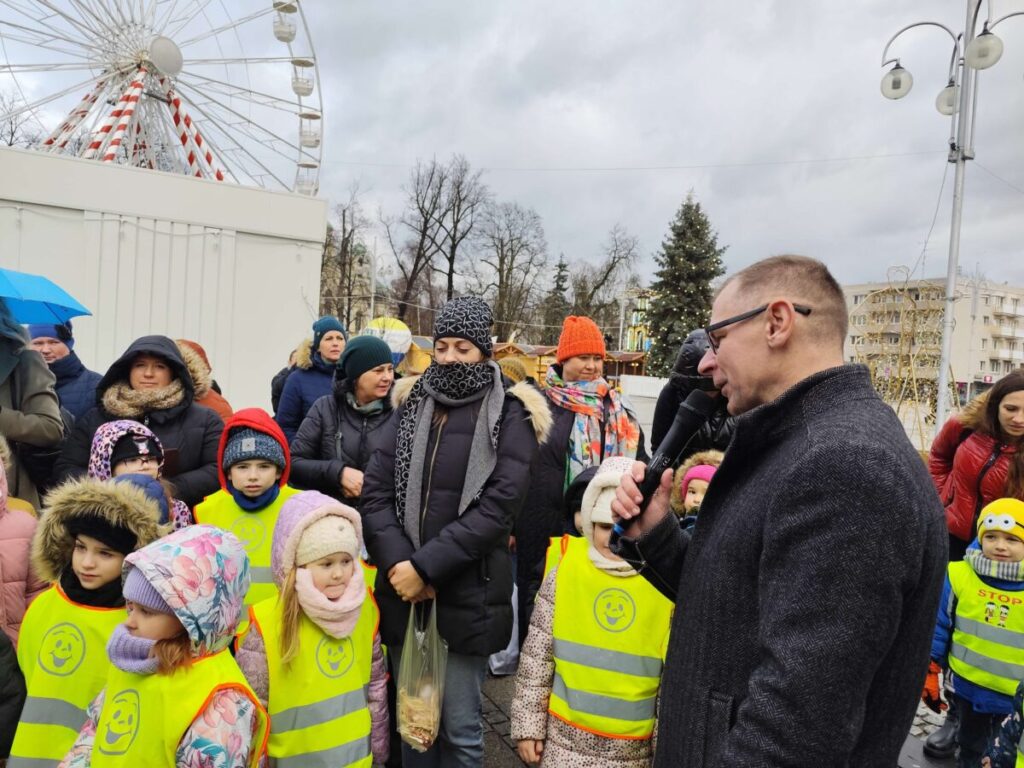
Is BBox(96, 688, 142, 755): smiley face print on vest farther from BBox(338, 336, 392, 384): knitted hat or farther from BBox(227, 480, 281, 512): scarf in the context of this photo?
BBox(338, 336, 392, 384): knitted hat

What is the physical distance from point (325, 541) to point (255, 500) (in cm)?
74

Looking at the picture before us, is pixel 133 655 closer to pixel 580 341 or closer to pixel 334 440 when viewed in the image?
pixel 334 440

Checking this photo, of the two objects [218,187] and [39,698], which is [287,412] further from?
[218,187]

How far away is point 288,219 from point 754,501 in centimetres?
1050

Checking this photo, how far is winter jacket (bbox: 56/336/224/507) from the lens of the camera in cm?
322

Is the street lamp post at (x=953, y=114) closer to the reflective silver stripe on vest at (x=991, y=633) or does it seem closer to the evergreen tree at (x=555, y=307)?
the reflective silver stripe on vest at (x=991, y=633)

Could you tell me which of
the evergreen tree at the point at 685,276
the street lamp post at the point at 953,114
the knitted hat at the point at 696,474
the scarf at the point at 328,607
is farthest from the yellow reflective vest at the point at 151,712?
the evergreen tree at the point at 685,276

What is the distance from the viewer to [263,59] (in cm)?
1326

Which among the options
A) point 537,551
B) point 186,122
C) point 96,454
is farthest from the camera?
point 186,122

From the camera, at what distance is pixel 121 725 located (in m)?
1.80

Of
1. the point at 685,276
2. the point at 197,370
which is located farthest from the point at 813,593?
the point at 685,276

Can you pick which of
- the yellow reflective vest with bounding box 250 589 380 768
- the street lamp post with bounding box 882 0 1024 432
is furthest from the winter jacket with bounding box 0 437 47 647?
the street lamp post with bounding box 882 0 1024 432

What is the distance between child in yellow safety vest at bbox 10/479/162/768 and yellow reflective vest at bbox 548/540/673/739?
152 centimetres

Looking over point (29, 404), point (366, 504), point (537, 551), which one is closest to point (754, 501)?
point (366, 504)
